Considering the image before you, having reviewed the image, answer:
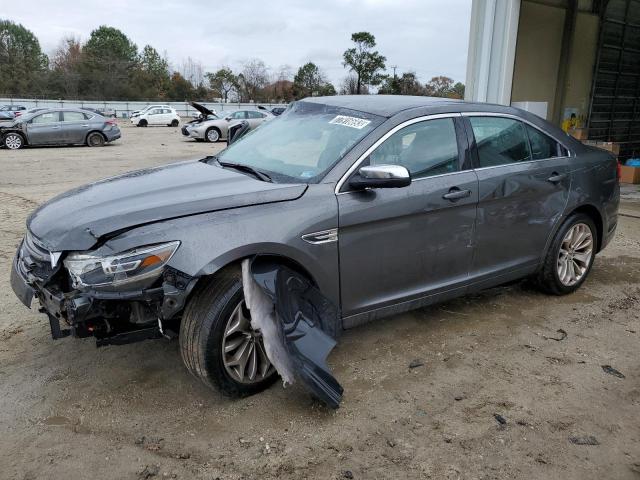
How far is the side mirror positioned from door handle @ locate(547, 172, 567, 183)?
173 centimetres

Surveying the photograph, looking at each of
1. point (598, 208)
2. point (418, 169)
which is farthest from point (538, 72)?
point (418, 169)

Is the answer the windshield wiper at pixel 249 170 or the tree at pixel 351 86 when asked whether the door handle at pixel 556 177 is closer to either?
the windshield wiper at pixel 249 170

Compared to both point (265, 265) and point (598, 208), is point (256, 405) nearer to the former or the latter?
point (265, 265)

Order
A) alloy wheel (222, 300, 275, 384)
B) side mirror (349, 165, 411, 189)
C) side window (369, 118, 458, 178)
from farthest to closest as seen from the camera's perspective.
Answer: side window (369, 118, 458, 178) < side mirror (349, 165, 411, 189) < alloy wheel (222, 300, 275, 384)

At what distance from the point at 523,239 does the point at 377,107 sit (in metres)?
1.57

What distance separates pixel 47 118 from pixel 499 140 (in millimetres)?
19154

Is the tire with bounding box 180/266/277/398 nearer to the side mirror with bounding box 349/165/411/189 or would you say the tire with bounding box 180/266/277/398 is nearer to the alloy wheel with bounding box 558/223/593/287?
the side mirror with bounding box 349/165/411/189

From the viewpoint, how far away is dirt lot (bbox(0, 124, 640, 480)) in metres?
2.57

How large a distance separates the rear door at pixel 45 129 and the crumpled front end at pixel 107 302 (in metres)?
18.3

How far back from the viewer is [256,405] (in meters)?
3.04

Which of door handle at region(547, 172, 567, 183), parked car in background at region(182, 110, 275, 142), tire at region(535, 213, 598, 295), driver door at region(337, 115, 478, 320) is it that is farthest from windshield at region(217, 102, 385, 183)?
parked car in background at region(182, 110, 275, 142)

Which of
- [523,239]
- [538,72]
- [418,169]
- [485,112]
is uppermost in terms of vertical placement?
[538,72]

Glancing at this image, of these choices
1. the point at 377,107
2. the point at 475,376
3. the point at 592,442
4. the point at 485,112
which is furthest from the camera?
the point at 485,112

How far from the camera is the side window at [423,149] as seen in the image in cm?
346
